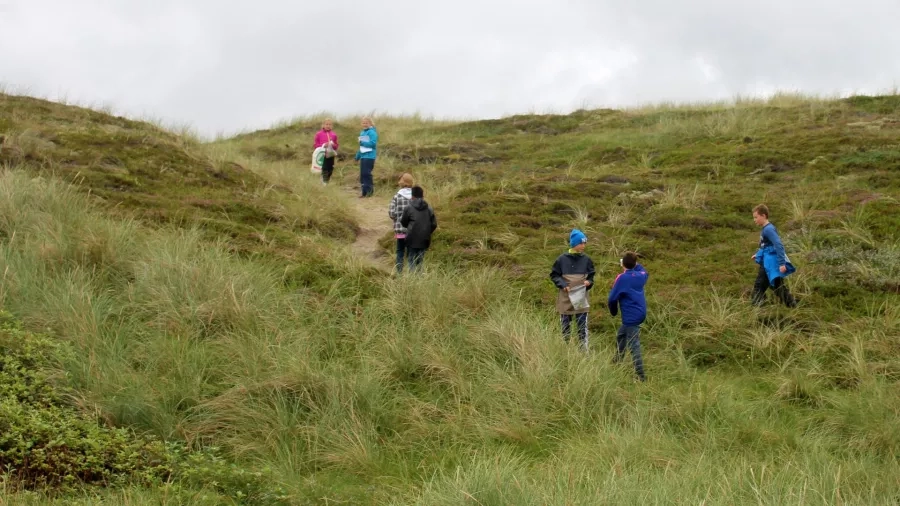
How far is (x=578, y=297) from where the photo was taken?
939cm

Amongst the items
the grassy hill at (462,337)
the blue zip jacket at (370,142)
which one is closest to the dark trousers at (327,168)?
the blue zip jacket at (370,142)

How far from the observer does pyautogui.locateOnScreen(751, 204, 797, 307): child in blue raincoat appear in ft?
32.7

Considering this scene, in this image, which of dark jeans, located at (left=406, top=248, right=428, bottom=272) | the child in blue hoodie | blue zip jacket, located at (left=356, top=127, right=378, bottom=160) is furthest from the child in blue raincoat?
blue zip jacket, located at (left=356, top=127, right=378, bottom=160)

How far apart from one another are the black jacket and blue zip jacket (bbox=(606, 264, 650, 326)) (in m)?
3.66

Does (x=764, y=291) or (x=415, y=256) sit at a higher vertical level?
(x=415, y=256)

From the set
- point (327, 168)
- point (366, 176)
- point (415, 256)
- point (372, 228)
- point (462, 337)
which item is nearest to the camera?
point (462, 337)

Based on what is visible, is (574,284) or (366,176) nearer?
(574,284)

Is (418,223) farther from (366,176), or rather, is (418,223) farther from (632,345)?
(366,176)

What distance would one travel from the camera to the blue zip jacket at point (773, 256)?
996 cm

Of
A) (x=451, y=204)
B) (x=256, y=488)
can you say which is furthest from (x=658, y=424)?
(x=451, y=204)

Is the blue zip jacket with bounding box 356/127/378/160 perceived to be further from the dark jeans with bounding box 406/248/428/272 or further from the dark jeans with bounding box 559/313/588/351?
the dark jeans with bounding box 559/313/588/351

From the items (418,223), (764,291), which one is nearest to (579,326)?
(764,291)

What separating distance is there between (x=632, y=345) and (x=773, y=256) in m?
2.44

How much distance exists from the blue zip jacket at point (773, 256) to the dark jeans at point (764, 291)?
0.34ft
